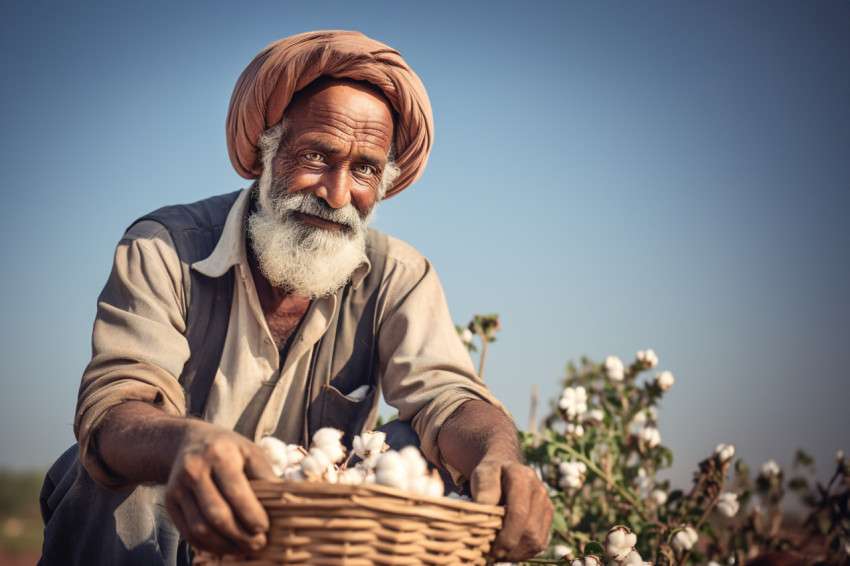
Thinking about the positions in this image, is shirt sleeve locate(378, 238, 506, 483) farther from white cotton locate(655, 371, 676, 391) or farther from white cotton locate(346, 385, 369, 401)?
white cotton locate(655, 371, 676, 391)

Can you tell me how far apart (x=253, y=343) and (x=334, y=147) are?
806mm

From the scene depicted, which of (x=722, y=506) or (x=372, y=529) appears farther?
(x=722, y=506)

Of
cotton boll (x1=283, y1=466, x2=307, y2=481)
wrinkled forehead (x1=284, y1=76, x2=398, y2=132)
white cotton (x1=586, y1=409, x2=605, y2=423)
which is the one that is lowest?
cotton boll (x1=283, y1=466, x2=307, y2=481)

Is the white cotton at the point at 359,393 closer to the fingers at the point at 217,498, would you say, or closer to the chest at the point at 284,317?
the chest at the point at 284,317

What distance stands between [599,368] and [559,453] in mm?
1032

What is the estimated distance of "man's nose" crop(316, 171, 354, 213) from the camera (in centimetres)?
267

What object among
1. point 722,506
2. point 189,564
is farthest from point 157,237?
point 722,506

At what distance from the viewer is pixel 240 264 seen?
264 centimetres

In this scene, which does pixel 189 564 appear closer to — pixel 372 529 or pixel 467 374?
pixel 467 374

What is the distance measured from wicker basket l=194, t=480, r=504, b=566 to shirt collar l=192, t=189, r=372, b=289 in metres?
1.41

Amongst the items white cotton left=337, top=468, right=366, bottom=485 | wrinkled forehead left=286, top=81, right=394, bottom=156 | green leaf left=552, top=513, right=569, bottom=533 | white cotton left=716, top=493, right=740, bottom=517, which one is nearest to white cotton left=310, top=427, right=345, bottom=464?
white cotton left=337, top=468, right=366, bottom=485

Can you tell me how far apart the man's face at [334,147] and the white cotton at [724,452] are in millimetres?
2143

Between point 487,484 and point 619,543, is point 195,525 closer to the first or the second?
point 487,484

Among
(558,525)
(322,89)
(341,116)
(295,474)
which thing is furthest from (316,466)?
(558,525)
